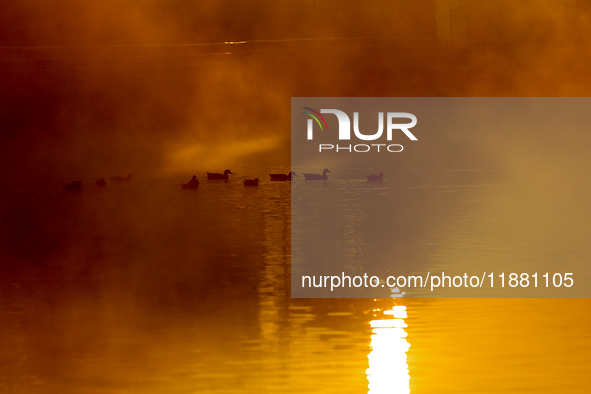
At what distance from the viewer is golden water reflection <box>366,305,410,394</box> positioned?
13.3 ft

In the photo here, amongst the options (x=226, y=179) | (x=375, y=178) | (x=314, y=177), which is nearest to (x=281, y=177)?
(x=314, y=177)

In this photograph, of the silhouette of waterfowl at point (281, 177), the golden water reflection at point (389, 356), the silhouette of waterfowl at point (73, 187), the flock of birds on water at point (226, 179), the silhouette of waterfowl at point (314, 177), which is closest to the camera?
the golden water reflection at point (389, 356)

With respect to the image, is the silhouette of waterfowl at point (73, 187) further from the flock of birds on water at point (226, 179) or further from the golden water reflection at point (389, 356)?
the golden water reflection at point (389, 356)

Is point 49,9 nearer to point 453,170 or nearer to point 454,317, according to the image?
point 453,170

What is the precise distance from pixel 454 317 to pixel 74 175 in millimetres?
16013

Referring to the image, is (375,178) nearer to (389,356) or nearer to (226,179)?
(226,179)

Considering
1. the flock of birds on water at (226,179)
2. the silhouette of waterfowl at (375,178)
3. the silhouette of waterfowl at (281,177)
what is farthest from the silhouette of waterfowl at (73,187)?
the silhouette of waterfowl at (375,178)

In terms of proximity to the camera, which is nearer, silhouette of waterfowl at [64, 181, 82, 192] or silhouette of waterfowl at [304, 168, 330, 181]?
silhouette of waterfowl at [64, 181, 82, 192]

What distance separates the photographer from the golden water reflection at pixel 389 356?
404 centimetres

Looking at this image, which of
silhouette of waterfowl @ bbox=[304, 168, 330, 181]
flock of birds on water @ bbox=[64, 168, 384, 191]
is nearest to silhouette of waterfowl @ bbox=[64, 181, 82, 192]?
flock of birds on water @ bbox=[64, 168, 384, 191]

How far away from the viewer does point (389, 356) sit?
4.49 m

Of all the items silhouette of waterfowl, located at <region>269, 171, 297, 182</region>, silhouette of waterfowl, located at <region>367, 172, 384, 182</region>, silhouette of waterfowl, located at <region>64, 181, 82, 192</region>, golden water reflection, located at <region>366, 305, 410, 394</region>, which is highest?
silhouette of waterfowl, located at <region>269, 171, 297, 182</region>

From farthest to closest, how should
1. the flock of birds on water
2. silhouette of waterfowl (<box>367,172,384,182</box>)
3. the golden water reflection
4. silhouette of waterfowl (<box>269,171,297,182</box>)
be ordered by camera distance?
silhouette of waterfowl (<box>269,171,297,182</box>) < silhouette of waterfowl (<box>367,172,384,182</box>) < the flock of birds on water < the golden water reflection

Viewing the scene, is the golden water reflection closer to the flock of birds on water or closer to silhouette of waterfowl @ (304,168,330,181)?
the flock of birds on water
